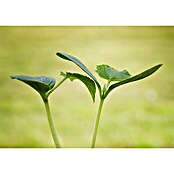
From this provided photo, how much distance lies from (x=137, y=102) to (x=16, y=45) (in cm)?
60

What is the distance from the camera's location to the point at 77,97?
1.75 metres

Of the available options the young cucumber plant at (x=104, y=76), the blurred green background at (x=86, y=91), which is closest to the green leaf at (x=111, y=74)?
the young cucumber plant at (x=104, y=76)

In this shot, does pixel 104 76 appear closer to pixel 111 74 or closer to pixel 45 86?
pixel 111 74

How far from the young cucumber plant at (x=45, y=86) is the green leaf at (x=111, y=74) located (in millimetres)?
183

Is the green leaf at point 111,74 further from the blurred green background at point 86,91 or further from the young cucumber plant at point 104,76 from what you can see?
the blurred green background at point 86,91

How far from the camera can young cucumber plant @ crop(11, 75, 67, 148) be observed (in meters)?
1.37

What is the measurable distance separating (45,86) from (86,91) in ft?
1.31

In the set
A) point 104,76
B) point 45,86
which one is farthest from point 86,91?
point 45,86
